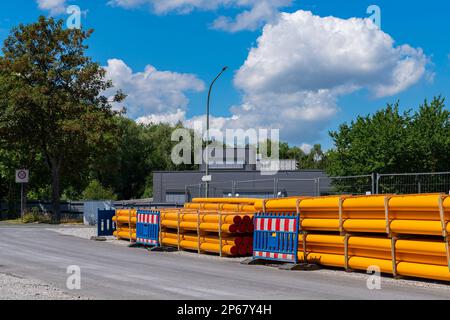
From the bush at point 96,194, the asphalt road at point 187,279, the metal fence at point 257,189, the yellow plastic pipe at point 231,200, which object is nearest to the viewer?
the asphalt road at point 187,279

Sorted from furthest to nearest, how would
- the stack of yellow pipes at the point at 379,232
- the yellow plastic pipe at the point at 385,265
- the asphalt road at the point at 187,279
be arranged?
the stack of yellow pipes at the point at 379,232, the yellow plastic pipe at the point at 385,265, the asphalt road at the point at 187,279

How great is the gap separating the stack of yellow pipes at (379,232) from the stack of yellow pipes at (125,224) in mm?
7900

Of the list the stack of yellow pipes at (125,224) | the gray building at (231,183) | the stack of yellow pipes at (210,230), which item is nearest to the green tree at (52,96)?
the gray building at (231,183)

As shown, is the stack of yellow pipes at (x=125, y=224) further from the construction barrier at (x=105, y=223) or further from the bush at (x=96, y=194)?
the bush at (x=96, y=194)

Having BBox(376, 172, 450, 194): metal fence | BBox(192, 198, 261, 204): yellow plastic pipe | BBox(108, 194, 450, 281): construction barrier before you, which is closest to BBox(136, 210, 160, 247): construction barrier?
BBox(108, 194, 450, 281): construction barrier

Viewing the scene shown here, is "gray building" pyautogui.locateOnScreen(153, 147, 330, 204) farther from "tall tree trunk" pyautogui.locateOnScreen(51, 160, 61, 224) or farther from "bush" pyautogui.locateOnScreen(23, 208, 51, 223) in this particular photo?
"bush" pyautogui.locateOnScreen(23, 208, 51, 223)

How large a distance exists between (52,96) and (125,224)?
1875 cm

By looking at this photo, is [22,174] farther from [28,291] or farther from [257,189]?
[28,291]

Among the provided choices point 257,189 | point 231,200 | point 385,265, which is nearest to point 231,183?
point 257,189

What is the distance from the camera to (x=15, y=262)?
1452cm

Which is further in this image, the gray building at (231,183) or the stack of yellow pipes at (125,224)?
the gray building at (231,183)

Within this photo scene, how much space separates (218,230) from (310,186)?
122 ft

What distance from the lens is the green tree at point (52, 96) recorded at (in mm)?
37250
